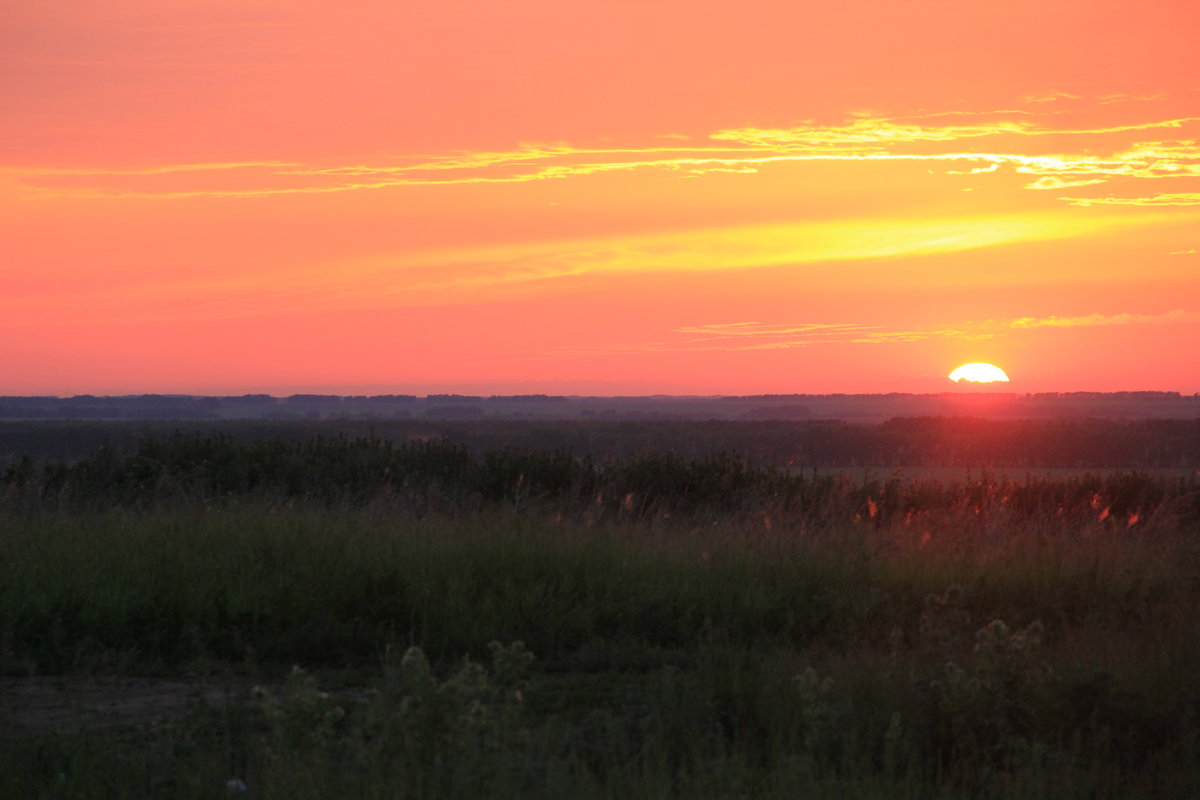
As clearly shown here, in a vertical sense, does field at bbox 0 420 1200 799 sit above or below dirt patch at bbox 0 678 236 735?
above

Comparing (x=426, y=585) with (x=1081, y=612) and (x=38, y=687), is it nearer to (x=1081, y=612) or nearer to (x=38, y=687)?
(x=38, y=687)

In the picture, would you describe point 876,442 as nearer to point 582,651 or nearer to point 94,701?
point 582,651

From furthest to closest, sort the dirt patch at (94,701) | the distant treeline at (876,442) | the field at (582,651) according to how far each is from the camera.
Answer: the distant treeline at (876,442)
the dirt patch at (94,701)
the field at (582,651)

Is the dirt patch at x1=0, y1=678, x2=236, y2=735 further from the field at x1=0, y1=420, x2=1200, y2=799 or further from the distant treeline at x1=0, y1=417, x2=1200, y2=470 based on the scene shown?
the distant treeline at x1=0, y1=417, x2=1200, y2=470

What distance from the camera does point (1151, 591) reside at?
31.7ft

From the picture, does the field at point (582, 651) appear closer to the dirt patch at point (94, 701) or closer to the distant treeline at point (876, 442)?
the dirt patch at point (94, 701)

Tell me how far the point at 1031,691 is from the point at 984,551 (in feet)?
18.4

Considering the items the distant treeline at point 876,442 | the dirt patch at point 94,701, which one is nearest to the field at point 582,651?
the dirt patch at point 94,701

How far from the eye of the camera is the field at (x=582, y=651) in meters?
5.23

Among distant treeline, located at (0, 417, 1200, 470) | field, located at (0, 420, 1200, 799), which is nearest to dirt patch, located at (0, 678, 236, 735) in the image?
field, located at (0, 420, 1200, 799)

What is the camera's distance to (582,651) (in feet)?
26.6

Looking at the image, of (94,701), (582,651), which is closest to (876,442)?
(582,651)

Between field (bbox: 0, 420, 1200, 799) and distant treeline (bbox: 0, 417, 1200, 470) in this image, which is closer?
field (bbox: 0, 420, 1200, 799)

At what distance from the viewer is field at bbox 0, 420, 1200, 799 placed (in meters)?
5.23
